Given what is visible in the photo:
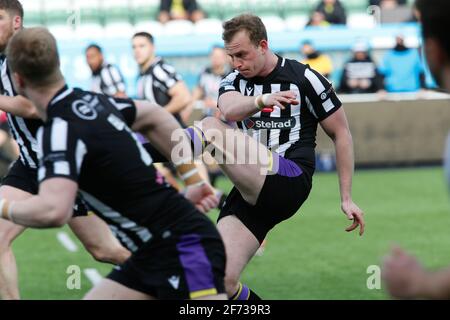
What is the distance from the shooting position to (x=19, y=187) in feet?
22.4

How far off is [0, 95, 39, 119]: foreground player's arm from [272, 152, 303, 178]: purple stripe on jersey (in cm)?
159

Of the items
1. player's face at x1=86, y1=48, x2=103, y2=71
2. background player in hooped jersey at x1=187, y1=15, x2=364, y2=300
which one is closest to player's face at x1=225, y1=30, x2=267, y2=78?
background player in hooped jersey at x1=187, y1=15, x2=364, y2=300

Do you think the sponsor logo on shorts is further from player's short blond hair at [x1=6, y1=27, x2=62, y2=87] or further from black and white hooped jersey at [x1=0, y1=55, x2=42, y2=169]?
black and white hooped jersey at [x1=0, y1=55, x2=42, y2=169]

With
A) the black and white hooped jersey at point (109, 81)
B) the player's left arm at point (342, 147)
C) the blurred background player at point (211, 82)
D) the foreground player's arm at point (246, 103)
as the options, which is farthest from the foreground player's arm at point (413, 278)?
the blurred background player at point (211, 82)

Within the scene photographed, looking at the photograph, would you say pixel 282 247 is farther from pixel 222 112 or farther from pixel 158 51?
pixel 158 51

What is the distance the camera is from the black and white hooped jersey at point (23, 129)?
665 cm

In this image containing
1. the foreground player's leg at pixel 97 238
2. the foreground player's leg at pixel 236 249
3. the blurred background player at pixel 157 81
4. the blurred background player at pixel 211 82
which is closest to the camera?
the foreground player's leg at pixel 236 249

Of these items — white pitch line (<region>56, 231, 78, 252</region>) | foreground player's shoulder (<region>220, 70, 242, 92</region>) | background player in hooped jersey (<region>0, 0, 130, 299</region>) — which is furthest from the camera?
white pitch line (<region>56, 231, 78, 252</region>)

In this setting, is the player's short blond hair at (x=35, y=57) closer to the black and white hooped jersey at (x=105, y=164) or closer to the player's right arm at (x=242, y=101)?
the black and white hooped jersey at (x=105, y=164)

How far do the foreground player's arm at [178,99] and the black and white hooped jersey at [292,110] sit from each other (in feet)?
18.5

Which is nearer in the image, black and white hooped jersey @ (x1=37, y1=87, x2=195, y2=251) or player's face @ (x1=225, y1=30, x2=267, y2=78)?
black and white hooped jersey @ (x1=37, y1=87, x2=195, y2=251)

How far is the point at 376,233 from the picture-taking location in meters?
11.5

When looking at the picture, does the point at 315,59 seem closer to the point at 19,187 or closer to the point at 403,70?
the point at 403,70

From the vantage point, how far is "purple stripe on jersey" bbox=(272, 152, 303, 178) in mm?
6251
